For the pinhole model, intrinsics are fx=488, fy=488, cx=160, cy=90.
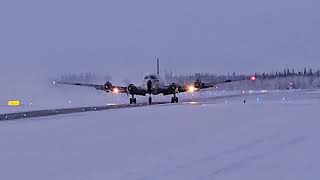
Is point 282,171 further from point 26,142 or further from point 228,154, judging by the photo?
point 26,142

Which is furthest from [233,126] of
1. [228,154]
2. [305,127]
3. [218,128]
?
[228,154]

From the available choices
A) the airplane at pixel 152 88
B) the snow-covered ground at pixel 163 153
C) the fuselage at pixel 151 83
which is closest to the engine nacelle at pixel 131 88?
the airplane at pixel 152 88

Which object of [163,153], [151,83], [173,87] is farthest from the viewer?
[173,87]

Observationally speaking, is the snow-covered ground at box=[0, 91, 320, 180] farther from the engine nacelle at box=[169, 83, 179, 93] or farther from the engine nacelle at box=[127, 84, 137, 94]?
the engine nacelle at box=[169, 83, 179, 93]

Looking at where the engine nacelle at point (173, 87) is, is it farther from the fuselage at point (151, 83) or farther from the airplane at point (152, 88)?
the fuselage at point (151, 83)

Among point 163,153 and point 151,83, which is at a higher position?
point 151,83

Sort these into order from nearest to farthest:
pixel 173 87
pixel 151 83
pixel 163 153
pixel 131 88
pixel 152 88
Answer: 1. pixel 163 153
2. pixel 151 83
3. pixel 152 88
4. pixel 131 88
5. pixel 173 87

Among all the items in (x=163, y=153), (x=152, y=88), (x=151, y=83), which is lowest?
(x=163, y=153)

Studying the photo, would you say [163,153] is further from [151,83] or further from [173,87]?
[173,87]

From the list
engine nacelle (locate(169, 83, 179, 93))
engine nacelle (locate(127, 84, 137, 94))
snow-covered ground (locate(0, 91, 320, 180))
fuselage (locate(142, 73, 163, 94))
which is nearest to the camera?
snow-covered ground (locate(0, 91, 320, 180))

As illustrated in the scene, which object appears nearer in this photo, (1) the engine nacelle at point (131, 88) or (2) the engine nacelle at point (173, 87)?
(1) the engine nacelle at point (131, 88)

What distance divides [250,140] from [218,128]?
504 centimetres

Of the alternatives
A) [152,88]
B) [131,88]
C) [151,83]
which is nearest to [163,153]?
[151,83]

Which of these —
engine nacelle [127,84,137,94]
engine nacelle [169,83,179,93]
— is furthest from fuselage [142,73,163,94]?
engine nacelle [169,83,179,93]
